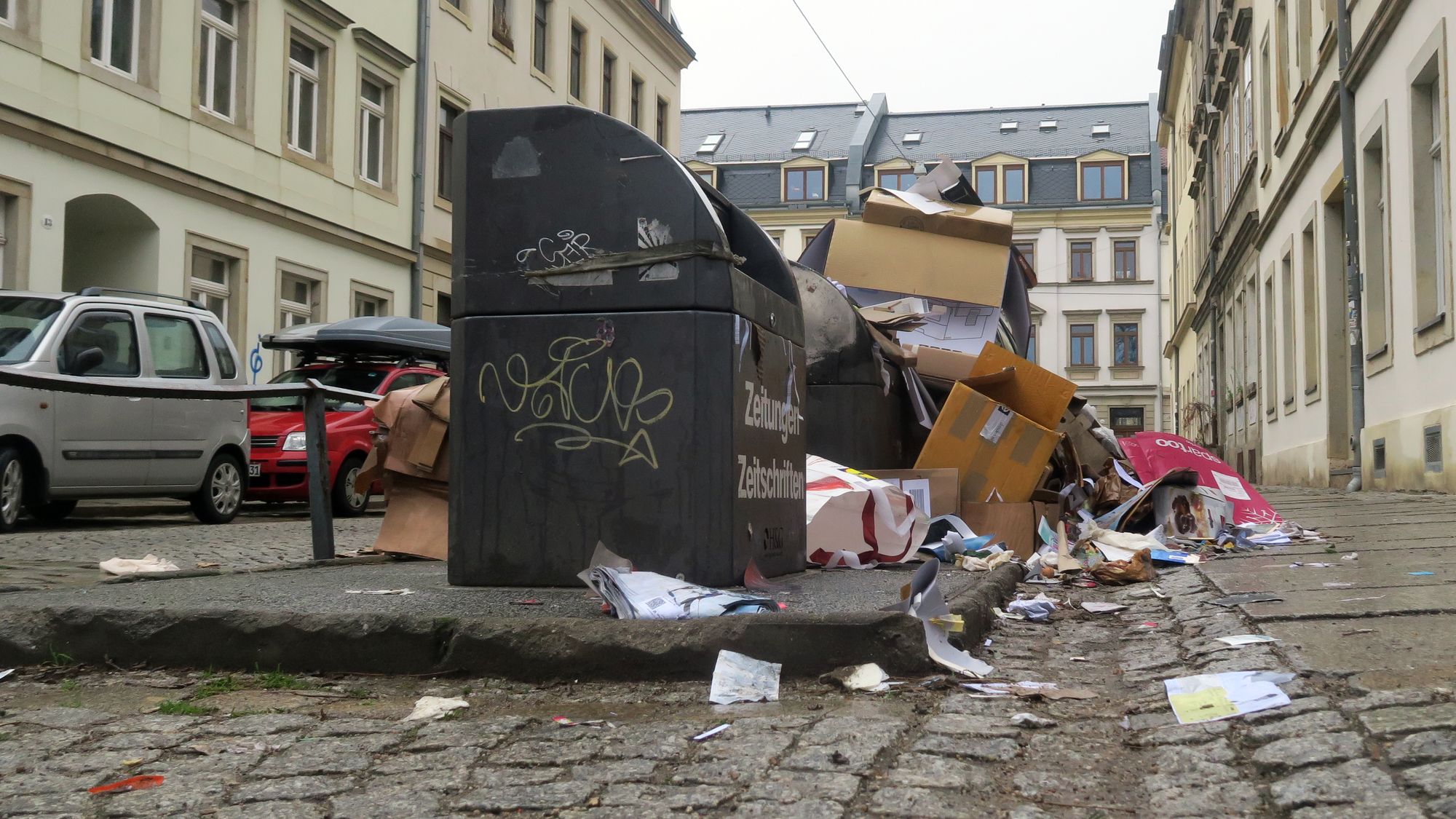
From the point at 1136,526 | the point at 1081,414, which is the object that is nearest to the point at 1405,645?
the point at 1136,526

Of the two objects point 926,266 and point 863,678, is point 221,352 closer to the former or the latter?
point 926,266

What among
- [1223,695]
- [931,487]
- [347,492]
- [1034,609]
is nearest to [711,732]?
[1223,695]

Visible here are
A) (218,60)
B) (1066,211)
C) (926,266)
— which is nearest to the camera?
(926,266)

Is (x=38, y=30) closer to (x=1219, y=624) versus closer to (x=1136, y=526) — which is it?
(x=1136, y=526)

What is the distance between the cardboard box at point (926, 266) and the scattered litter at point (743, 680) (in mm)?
5120

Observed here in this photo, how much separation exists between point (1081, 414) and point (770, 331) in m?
3.67

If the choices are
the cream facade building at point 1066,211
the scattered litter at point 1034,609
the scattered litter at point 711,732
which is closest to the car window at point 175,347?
the scattered litter at point 1034,609

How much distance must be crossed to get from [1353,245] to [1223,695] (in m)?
11.5

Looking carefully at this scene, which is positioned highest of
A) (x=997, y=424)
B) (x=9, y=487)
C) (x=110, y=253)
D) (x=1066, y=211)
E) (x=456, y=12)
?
(x=1066, y=211)

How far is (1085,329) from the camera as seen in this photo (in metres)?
50.2

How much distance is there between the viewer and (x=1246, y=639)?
11.6 feet

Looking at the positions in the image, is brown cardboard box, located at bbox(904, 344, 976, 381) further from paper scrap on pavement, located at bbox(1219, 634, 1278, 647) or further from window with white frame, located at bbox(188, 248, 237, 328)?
window with white frame, located at bbox(188, 248, 237, 328)

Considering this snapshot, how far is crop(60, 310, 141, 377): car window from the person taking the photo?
31.4 ft

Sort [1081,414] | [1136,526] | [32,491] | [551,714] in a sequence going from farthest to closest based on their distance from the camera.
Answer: [32,491] < [1081,414] < [1136,526] < [551,714]
